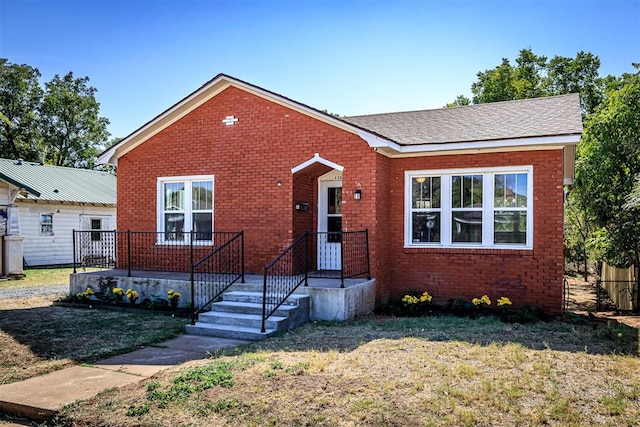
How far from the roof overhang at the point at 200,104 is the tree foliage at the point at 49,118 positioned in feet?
86.4

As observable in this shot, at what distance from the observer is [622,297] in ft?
44.6

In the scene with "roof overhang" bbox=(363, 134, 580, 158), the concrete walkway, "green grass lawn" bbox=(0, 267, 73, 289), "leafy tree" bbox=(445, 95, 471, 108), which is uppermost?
"leafy tree" bbox=(445, 95, 471, 108)

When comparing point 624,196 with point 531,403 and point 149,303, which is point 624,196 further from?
point 149,303

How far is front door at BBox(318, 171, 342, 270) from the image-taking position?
1227 cm

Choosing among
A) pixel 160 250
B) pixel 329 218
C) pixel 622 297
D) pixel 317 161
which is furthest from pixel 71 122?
pixel 622 297

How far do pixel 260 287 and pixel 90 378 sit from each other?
4.14 meters

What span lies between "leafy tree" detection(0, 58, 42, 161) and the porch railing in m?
32.8

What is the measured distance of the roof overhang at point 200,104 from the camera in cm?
1073

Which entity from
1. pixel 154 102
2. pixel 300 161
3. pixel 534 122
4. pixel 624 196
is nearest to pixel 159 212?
pixel 300 161

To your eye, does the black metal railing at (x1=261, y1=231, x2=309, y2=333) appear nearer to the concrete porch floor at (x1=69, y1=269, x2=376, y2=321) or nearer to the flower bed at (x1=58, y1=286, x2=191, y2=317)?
the concrete porch floor at (x1=69, y1=269, x2=376, y2=321)

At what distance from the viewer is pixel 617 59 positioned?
19.2 m

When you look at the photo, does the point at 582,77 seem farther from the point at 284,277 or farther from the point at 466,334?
the point at 466,334

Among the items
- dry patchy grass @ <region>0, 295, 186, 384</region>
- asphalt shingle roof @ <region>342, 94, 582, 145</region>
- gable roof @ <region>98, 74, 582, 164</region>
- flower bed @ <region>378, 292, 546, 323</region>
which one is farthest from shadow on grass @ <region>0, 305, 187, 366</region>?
asphalt shingle roof @ <region>342, 94, 582, 145</region>

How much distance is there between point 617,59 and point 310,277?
16.2 m
